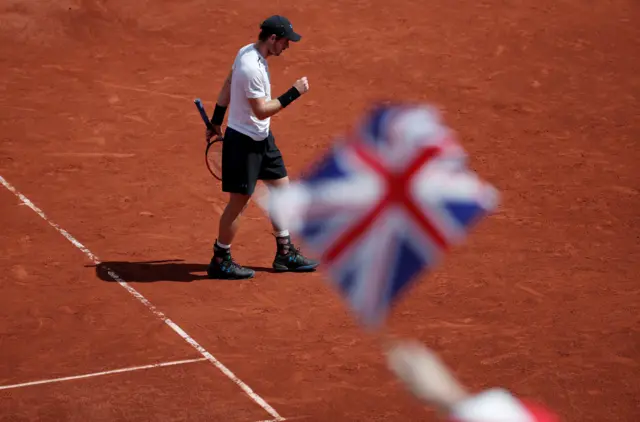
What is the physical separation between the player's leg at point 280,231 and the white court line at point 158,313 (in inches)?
52.9

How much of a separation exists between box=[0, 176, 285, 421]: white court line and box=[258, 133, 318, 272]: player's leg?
1.34 meters

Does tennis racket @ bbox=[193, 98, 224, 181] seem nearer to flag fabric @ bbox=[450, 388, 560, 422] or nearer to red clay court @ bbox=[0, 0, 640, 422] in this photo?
red clay court @ bbox=[0, 0, 640, 422]

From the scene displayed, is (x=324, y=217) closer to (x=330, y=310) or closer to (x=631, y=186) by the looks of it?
(x=330, y=310)

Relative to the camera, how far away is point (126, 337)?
31.1 ft

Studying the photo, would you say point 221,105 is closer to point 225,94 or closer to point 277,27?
point 225,94

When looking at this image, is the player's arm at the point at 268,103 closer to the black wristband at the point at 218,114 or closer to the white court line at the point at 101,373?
the black wristband at the point at 218,114

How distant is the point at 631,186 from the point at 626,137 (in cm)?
181

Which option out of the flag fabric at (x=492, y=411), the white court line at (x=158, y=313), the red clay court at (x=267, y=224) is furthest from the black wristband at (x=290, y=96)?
the flag fabric at (x=492, y=411)

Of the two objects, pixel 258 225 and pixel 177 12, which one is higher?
pixel 177 12

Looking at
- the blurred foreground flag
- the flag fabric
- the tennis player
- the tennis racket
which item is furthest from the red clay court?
the flag fabric

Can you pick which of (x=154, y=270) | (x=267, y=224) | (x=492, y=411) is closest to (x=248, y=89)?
(x=154, y=270)

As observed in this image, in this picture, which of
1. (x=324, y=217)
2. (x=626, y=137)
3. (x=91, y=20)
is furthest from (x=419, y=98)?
(x=324, y=217)

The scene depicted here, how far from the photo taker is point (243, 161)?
10320 millimetres

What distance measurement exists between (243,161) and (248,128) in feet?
0.94
